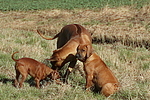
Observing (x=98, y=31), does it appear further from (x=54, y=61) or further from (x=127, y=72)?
(x=54, y=61)

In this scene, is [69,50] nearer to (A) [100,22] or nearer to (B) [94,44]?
(B) [94,44]

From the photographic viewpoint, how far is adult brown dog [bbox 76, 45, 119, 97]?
22.2ft

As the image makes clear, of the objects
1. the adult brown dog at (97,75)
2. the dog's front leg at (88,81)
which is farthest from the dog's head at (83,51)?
the dog's front leg at (88,81)

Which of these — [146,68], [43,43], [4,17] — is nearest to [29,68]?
[146,68]

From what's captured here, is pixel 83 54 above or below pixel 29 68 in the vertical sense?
above

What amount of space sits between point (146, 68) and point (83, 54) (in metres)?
3.07

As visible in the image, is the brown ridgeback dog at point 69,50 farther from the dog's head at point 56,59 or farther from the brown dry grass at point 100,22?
the brown dry grass at point 100,22

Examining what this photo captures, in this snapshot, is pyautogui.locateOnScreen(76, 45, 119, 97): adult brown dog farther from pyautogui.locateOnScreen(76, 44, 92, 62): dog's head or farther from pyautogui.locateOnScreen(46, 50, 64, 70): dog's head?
pyautogui.locateOnScreen(46, 50, 64, 70): dog's head

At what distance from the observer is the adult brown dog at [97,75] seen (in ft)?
22.2

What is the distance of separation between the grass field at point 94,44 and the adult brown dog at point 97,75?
199mm

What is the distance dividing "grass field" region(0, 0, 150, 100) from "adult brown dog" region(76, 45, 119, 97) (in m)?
0.20

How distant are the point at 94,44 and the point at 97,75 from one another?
7.38 m

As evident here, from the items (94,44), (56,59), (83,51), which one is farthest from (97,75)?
(94,44)

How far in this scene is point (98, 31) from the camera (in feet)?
51.9
